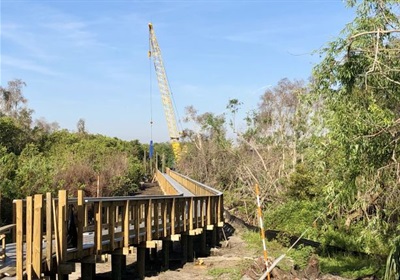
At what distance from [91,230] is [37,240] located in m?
2.54

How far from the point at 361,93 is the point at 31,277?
5.62 meters

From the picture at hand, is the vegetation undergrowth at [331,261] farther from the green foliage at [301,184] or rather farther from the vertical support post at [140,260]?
the green foliage at [301,184]

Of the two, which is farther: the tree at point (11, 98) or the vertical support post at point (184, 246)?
the tree at point (11, 98)

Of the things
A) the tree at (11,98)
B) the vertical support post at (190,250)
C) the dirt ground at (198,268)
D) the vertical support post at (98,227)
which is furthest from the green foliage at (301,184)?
the tree at (11,98)

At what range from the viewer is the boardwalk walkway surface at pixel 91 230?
740 cm

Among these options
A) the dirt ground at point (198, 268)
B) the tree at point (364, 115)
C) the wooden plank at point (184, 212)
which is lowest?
the dirt ground at point (198, 268)

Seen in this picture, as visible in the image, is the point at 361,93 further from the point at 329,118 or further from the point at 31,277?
the point at 31,277

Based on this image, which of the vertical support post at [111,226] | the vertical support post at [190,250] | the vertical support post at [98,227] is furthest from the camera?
the vertical support post at [190,250]

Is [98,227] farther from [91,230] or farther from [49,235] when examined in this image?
[49,235]

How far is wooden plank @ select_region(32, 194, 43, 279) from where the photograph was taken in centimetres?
730

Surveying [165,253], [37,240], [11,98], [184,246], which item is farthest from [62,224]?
[11,98]

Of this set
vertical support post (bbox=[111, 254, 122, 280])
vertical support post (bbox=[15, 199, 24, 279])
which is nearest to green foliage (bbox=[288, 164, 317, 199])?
vertical support post (bbox=[111, 254, 122, 280])

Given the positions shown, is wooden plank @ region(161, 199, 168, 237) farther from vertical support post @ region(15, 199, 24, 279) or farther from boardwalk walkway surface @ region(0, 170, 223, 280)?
vertical support post @ region(15, 199, 24, 279)

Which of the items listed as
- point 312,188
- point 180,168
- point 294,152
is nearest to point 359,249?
point 312,188
